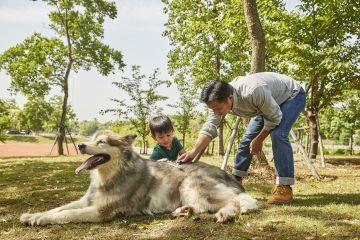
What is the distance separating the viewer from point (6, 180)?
8.77m

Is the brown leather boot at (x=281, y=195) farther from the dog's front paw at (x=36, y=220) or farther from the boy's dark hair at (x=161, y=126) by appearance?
the dog's front paw at (x=36, y=220)

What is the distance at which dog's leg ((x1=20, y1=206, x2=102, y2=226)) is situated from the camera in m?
4.25

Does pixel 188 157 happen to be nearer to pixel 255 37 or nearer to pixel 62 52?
pixel 255 37

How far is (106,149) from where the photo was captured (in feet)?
15.1

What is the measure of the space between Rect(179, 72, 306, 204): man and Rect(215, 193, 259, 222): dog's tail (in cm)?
73

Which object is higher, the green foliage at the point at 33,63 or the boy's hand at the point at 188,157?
the green foliage at the point at 33,63

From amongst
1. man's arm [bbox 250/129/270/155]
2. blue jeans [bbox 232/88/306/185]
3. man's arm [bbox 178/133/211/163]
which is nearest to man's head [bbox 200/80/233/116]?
man's arm [bbox 178/133/211/163]

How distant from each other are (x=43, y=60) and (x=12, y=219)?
72.7ft

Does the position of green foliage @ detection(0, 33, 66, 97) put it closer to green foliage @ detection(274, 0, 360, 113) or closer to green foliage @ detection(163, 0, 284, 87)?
green foliage @ detection(163, 0, 284, 87)

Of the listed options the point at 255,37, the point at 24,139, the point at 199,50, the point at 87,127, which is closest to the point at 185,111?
the point at 199,50

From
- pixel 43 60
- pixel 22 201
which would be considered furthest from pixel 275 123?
pixel 43 60

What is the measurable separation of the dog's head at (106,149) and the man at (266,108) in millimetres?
861

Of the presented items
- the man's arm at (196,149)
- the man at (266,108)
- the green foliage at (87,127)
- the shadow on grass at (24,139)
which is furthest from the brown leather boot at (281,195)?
the green foliage at (87,127)

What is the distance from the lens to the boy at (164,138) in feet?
19.2
